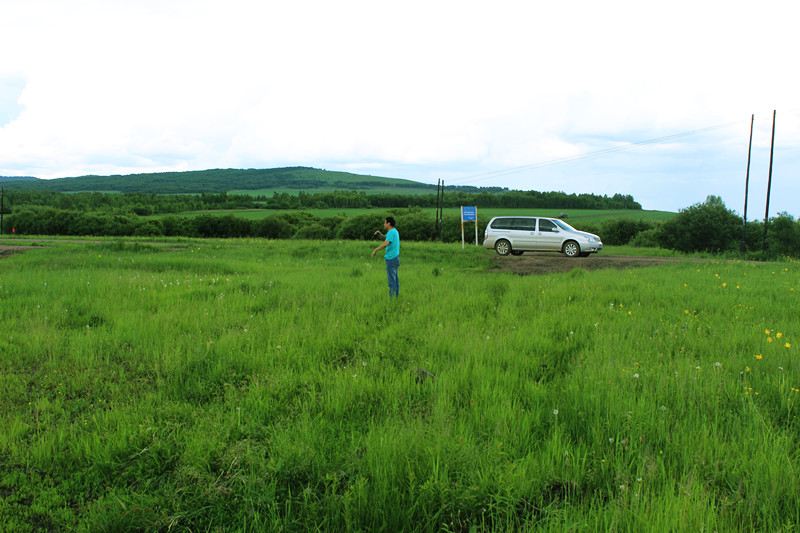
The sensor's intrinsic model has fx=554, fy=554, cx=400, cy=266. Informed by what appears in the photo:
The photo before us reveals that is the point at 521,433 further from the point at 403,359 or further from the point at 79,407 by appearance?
the point at 79,407

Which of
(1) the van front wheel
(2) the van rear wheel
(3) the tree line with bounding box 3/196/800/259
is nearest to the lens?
(1) the van front wheel

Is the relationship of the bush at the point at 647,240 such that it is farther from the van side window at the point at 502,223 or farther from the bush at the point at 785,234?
the van side window at the point at 502,223

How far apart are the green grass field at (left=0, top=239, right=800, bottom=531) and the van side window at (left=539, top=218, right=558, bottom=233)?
16.2 meters

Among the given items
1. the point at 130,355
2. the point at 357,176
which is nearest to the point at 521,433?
the point at 130,355

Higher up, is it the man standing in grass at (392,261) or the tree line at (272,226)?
the man standing in grass at (392,261)

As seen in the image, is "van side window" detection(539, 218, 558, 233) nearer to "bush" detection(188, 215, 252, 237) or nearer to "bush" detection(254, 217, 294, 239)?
"bush" detection(254, 217, 294, 239)

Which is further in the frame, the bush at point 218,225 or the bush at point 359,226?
the bush at point 218,225

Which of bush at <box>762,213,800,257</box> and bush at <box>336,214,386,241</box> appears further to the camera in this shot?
bush at <box>336,214,386,241</box>

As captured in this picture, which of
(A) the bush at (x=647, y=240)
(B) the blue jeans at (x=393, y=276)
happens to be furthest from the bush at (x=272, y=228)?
(B) the blue jeans at (x=393, y=276)

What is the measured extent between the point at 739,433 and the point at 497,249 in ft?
75.1

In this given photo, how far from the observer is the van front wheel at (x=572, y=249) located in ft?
85.2

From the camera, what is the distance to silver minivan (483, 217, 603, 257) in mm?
25984

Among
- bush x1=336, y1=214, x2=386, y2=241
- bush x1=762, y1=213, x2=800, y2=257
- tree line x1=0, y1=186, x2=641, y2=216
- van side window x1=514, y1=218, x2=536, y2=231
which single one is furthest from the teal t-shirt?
tree line x1=0, y1=186, x2=641, y2=216

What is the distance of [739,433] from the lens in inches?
178
